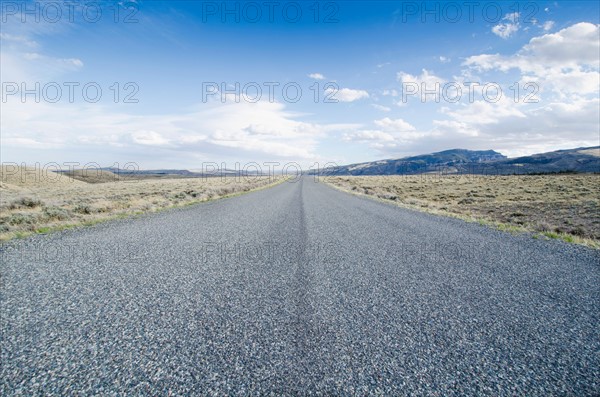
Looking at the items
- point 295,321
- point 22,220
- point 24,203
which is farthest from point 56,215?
point 295,321

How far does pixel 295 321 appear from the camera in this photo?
405cm

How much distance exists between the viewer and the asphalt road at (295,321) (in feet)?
9.45

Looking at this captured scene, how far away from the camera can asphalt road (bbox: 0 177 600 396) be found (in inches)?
113

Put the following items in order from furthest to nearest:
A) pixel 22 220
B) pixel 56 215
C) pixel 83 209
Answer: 1. pixel 83 209
2. pixel 56 215
3. pixel 22 220

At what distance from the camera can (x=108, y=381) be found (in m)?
2.83

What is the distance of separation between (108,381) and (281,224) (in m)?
10.0

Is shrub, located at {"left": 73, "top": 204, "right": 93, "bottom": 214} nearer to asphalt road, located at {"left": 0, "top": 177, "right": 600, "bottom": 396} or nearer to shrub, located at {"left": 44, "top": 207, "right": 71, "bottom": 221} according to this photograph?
shrub, located at {"left": 44, "top": 207, "right": 71, "bottom": 221}

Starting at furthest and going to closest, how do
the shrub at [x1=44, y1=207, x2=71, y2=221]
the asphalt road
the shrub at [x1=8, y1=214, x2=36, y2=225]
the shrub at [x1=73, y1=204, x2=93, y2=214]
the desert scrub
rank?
the desert scrub, the shrub at [x1=73, y1=204, x2=93, y2=214], the shrub at [x1=44, y1=207, x2=71, y2=221], the shrub at [x1=8, y1=214, x2=36, y2=225], the asphalt road

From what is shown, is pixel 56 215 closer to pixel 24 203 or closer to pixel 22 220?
pixel 22 220

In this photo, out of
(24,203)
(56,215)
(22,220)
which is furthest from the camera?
(24,203)

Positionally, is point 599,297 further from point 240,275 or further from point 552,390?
point 240,275

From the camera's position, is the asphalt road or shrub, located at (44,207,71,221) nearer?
the asphalt road

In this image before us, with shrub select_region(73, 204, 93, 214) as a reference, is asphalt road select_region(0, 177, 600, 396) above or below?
below

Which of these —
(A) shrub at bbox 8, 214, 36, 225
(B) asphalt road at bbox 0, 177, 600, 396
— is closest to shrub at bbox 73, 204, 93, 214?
(A) shrub at bbox 8, 214, 36, 225
